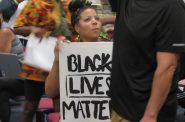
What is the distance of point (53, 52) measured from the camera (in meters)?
3.09

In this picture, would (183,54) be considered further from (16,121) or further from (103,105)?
(16,121)

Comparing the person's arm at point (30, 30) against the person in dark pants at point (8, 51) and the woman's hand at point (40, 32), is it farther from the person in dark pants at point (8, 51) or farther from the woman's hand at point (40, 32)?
the person in dark pants at point (8, 51)

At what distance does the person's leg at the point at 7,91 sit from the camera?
14.6ft

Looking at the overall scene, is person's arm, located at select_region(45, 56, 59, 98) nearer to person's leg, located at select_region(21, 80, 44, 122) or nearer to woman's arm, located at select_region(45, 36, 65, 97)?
woman's arm, located at select_region(45, 36, 65, 97)

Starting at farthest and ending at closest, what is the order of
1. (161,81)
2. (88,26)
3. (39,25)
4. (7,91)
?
(7,91) < (39,25) < (88,26) < (161,81)

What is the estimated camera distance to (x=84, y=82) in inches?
110

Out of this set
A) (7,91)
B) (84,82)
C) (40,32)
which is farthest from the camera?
(7,91)

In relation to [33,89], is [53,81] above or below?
above

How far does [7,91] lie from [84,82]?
1.92m

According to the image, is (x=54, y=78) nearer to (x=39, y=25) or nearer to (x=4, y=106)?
(x=39, y=25)

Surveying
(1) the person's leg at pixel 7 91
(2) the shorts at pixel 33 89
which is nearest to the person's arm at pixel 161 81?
(2) the shorts at pixel 33 89

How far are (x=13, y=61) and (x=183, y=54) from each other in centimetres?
283

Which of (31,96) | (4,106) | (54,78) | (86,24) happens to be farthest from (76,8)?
(4,106)

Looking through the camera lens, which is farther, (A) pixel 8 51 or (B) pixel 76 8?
(A) pixel 8 51
